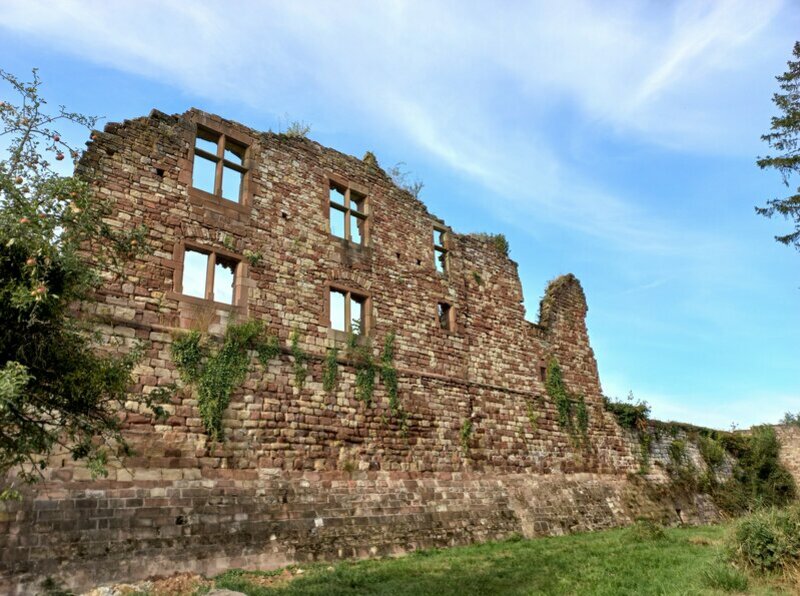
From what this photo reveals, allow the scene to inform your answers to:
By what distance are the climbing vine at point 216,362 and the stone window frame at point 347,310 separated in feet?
5.75

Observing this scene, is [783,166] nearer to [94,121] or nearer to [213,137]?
[213,137]

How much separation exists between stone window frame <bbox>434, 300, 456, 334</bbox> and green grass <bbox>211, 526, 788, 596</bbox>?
5.59 m

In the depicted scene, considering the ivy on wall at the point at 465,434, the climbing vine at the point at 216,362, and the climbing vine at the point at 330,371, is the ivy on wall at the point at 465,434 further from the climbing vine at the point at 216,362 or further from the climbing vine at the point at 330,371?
the climbing vine at the point at 216,362

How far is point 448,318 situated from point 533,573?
7491mm

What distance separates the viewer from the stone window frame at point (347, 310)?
12.4m

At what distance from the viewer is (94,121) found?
20.6 feet


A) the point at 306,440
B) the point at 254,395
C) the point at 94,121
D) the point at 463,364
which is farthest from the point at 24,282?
the point at 463,364

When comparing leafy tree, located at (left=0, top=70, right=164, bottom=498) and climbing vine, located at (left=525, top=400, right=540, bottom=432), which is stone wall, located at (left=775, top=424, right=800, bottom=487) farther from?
leafy tree, located at (left=0, top=70, right=164, bottom=498)

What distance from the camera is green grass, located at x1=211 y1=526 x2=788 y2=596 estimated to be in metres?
7.69

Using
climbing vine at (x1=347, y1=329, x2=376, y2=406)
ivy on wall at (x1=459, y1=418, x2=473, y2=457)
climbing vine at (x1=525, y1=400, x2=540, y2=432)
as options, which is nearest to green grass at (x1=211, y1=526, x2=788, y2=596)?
ivy on wall at (x1=459, y1=418, x2=473, y2=457)

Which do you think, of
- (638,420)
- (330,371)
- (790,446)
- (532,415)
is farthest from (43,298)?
(790,446)

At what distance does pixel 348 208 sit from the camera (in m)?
14.2

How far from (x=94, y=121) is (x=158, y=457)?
5.52 meters

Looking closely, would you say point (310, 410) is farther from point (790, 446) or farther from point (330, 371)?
point (790, 446)
